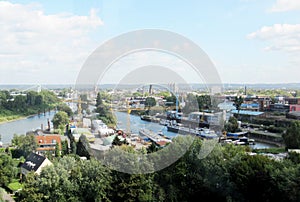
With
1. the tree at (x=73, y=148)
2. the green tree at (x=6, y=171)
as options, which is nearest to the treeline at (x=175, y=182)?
the green tree at (x=6, y=171)

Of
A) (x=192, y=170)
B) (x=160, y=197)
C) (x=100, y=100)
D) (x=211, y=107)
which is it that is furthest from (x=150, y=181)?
(x=211, y=107)

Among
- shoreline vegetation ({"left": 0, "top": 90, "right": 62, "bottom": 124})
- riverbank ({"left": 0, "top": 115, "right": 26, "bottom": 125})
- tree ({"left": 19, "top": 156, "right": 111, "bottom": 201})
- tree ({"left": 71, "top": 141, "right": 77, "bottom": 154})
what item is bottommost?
riverbank ({"left": 0, "top": 115, "right": 26, "bottom": 125})

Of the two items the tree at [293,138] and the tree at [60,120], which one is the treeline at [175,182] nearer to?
the tree at [293,138]

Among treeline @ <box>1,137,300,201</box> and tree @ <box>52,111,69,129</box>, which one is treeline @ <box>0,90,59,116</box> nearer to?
tree @ <box>52,111,69,129</box>

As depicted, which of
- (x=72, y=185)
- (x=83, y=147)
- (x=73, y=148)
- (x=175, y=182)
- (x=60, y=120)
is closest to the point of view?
(x=72, y=185)

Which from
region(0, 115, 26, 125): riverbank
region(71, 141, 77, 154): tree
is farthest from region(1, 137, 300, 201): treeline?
region(0, 115, 26, 125): riverbank

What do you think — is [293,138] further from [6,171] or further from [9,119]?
[9,119]

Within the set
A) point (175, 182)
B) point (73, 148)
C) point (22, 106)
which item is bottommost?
point (22, 106)

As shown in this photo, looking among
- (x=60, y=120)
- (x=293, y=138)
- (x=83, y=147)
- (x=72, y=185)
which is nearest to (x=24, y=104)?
(x=60, y=120)
